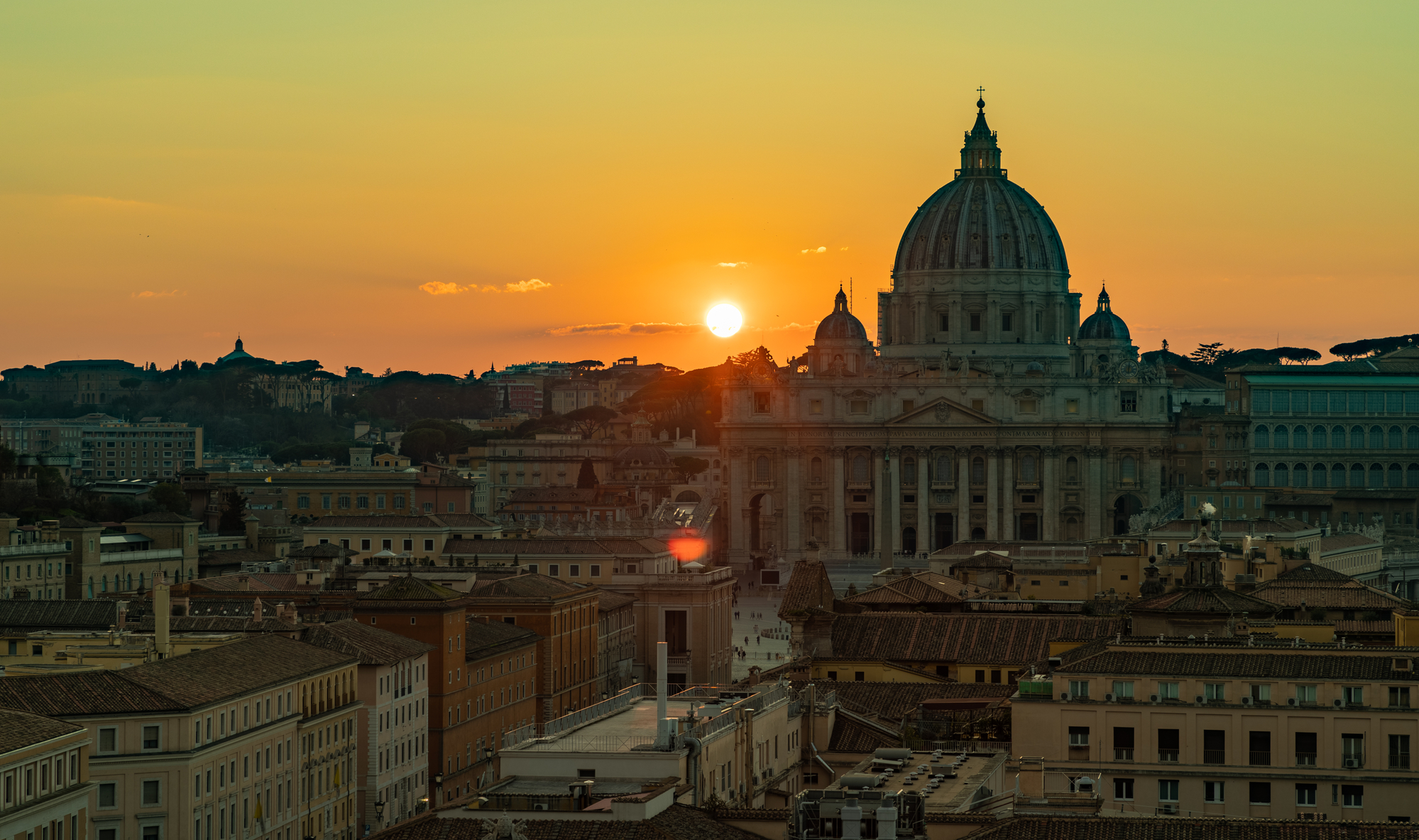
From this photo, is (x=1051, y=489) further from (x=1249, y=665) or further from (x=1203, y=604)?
(x=1249, y=665)

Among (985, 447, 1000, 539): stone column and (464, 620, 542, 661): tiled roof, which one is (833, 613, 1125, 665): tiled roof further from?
(985, 447, 1000, 539): stone column

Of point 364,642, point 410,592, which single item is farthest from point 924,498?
point 364,642

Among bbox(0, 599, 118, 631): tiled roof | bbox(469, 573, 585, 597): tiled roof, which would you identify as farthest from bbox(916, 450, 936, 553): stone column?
bbox(0, 599, 118, 631): tiled roof

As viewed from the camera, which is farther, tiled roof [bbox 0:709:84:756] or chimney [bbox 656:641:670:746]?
tiled roof [bbox 0:709:84:756]

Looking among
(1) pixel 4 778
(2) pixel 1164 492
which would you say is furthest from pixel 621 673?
(2) pixel 1164 492

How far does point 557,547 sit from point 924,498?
69206mm

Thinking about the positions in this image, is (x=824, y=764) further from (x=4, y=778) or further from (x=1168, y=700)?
(x=4, y=778)

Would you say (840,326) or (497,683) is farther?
(840,326)

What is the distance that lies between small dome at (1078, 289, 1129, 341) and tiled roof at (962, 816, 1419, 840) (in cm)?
15403

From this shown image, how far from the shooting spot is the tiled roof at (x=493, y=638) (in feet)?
200

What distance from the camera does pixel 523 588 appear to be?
2776 inches

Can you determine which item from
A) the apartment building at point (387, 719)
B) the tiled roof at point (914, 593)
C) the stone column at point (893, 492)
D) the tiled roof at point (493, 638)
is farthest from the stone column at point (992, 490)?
the apartment building at point (387, 719)

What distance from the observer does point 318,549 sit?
8969 centimetres

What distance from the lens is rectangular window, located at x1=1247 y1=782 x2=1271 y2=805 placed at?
117 ft
